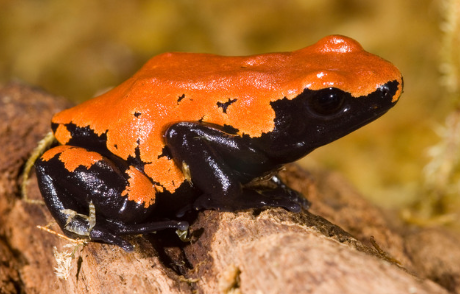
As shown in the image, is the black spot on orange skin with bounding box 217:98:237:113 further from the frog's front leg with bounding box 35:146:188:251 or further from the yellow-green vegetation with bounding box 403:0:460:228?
the yellow-green vegetation with bounding box 403:0:460:228

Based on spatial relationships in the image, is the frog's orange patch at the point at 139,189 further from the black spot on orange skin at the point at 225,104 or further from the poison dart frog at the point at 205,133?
the black spot on orange skin at the point at 225,104

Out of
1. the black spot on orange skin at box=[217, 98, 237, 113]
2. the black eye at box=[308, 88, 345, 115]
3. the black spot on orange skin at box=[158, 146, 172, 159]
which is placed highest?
the black eye at box=[308, 88, 345, 115]

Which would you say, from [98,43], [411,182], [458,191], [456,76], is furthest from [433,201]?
[98,43]

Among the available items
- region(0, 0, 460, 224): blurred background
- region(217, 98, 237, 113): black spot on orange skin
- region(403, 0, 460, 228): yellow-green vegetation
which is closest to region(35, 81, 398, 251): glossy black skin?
region(217, 98, 237, 113): black spot on orange skin

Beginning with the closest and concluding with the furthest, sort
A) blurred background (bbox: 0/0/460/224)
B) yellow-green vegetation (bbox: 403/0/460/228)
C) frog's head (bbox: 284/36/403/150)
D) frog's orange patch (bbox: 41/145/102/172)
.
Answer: frog's head (bbox: 284/36/403/150), frog's orange patch (bbox: 41/145/102/172), yellow-green vegetation (bbox: 403/0/460/228), blurred background (bbox: 0/0/460/224)

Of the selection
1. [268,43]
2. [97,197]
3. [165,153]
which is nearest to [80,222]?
[97,197]

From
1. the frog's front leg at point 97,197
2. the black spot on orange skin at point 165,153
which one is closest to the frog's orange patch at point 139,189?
the frog's front leg at point 97,197

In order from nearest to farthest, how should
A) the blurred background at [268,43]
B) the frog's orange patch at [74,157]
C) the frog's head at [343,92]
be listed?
1. the frog's head at [343,92]
2. the frog's orange patch at [74,157]
3. the blurred background at [268,43]

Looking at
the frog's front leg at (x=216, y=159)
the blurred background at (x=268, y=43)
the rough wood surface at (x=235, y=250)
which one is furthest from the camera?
the blurred background at (x=268, y=43)
